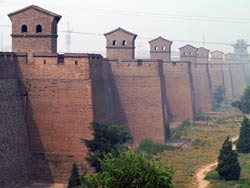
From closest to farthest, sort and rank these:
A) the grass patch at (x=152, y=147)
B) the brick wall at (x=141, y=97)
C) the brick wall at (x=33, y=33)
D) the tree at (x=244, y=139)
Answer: the brick wall at (x=33, y=33)
the tree at (x=244, y=139)
the grass patch at (x=152, y=147)
the brick wall at (x=141, y=97)

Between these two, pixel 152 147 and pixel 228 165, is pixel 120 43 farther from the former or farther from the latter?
pixel 228 165

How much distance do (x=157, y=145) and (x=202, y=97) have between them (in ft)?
63.0

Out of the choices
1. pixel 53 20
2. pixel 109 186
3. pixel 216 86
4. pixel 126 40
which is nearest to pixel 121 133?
pixel 53 20

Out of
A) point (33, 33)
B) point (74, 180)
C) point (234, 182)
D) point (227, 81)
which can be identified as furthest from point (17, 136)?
point (227, 81)

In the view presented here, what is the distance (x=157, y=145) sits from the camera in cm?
2666

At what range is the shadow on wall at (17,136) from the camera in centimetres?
1758

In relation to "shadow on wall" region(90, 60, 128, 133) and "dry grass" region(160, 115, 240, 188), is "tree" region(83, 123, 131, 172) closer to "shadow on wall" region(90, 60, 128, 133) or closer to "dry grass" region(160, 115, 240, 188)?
"shadow on wall" region(90, 60, 128, 133)

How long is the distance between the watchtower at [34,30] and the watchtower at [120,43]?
8.94 m

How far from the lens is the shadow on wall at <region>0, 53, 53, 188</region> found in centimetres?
1758

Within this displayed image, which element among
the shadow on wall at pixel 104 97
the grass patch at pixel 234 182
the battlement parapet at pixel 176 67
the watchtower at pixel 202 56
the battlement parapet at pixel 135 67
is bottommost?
the grass patch at pixel 234 182

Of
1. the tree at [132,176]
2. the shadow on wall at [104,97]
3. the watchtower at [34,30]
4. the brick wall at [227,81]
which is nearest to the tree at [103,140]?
the shadow on wall at [104,97]

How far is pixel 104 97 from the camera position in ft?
77.5

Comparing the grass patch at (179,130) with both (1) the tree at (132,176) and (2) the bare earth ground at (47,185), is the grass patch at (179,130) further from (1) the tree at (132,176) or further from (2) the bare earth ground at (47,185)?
(1) the tree at (132,176)

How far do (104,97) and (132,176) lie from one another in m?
12.3
